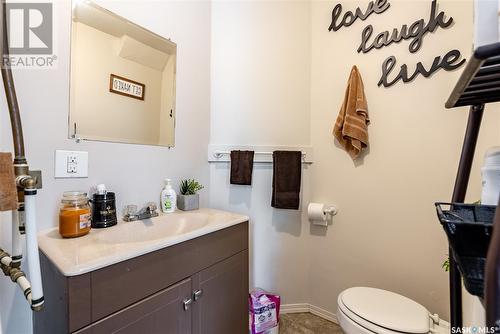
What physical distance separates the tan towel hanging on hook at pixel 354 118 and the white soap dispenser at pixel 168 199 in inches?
43.2

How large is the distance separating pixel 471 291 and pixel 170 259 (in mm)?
824

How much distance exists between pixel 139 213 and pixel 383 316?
1.22m

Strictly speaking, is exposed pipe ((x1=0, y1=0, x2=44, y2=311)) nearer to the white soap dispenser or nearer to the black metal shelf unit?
the white soap dispenser

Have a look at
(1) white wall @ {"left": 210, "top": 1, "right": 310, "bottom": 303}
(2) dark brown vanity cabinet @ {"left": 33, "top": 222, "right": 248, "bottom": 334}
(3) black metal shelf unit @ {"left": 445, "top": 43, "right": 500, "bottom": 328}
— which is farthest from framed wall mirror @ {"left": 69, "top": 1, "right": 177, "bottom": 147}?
(3) black metal shelf unit @ {"left": 445, "top": 43, "right": 500, "bottom": 328}

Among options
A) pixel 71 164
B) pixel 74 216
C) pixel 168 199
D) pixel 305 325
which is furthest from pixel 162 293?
pixel 305 325

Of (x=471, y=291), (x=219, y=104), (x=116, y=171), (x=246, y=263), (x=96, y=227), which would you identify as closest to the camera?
(x=471, y=291)

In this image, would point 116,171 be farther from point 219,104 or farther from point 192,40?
point 192,40

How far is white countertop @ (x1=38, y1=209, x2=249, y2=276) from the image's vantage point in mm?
657

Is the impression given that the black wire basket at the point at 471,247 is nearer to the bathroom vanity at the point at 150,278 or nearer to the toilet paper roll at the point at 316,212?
the bathroom vanity at the point at 150,278

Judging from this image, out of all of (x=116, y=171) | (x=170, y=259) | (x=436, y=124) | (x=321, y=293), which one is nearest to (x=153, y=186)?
(x=116, y=171)

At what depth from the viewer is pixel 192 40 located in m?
1.46

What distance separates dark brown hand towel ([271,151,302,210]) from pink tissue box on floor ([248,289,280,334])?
598 mm

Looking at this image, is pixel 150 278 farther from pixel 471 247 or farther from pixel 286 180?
pixel 286 180

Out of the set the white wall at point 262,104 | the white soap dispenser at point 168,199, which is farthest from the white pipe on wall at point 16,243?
the white wall at point 262,104
